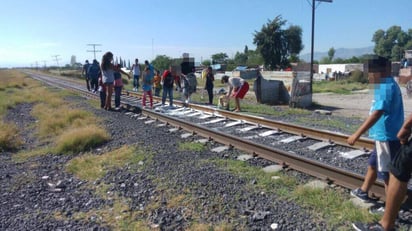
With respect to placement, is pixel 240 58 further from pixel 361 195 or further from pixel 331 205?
pixel 331 205

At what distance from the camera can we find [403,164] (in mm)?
3434

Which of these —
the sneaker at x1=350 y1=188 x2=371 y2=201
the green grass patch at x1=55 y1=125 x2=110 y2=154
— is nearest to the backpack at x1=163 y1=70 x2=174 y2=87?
the green grass patch at x1=55 y1=125 x2=110 y2=154

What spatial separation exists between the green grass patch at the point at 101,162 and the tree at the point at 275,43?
59.2 m

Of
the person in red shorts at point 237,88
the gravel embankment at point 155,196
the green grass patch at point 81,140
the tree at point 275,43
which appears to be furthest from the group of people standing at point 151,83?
the tree at point 275,43

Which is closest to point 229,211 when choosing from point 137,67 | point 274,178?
point 274,178

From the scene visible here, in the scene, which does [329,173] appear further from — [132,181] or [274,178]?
[132,181]

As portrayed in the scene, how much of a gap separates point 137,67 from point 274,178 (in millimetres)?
16845

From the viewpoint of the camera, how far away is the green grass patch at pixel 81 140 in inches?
324

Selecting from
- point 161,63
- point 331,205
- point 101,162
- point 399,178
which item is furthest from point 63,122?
point 161,63

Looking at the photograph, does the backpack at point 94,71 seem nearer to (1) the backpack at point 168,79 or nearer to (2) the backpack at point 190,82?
(2) the backpack at point 190,82

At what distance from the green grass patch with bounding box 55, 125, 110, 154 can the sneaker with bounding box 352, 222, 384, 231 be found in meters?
6.02

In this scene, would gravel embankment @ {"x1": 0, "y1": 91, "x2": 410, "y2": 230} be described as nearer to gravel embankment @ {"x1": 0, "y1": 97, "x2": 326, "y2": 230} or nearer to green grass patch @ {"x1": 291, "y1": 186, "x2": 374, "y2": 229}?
gravel embankment @ {"x1": 0, "y1": 97, "x2": 326, "y2": 230}

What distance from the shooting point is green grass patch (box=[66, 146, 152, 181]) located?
6453 millimetres

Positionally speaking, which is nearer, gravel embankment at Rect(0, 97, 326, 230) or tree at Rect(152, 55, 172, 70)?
gravel embankment at Rect(0, 97, 326, 230)
